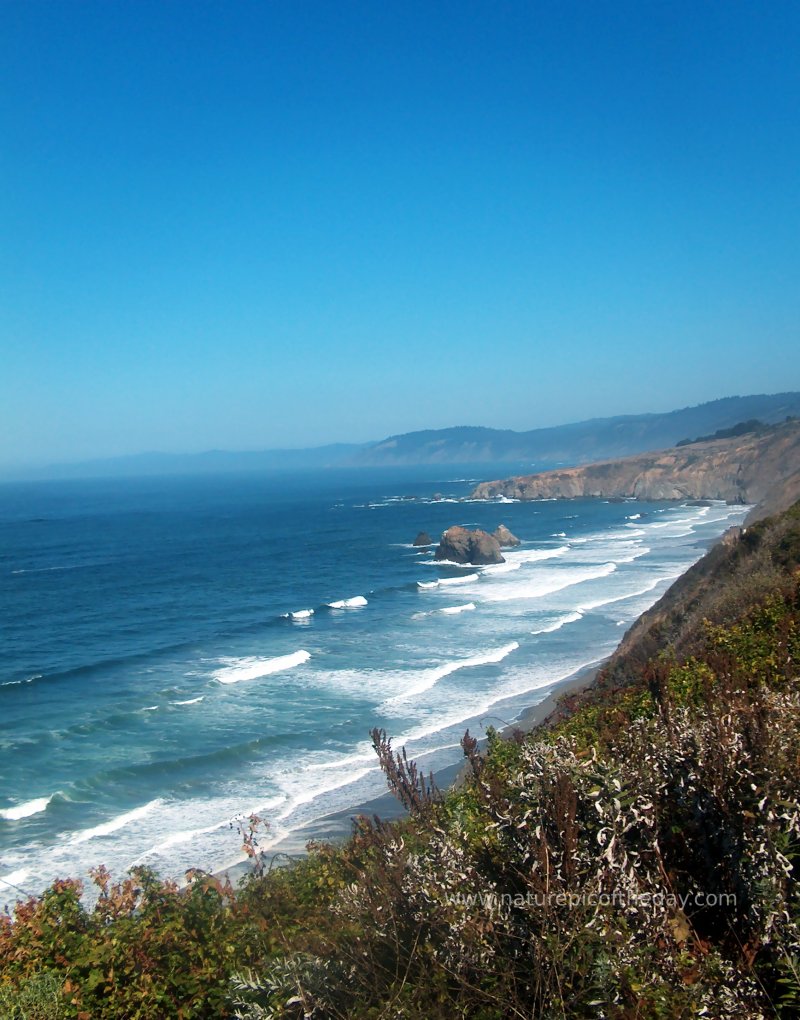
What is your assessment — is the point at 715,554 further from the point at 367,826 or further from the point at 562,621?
the point at 367,826

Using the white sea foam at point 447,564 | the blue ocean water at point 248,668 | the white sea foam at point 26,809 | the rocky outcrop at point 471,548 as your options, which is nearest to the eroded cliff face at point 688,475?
the blue ocean water at point 248,668

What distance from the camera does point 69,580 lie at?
5653 cm

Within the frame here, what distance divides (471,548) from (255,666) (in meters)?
31.7

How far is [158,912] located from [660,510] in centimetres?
10403

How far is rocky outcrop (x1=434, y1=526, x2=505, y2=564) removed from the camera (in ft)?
201

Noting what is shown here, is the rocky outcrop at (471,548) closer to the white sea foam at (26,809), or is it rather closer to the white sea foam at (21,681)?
the white sea foam at (21,681)

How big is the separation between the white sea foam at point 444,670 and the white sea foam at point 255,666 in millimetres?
5795

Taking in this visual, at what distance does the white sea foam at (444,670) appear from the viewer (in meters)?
27.7

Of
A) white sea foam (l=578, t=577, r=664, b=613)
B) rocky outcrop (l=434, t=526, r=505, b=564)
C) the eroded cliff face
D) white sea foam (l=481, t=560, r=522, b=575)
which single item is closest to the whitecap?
white sea foam (l=481, t=560, r=522, b=575)

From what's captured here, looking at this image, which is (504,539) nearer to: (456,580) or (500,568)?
(500,568)

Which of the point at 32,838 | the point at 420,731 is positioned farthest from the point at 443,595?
the point at 32,838

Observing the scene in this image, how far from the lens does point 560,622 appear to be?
38.1m

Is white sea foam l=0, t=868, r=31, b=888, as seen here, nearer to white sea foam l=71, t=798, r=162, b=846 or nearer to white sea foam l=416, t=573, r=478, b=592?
white sea foam l=71, t=798, r=162, b=846

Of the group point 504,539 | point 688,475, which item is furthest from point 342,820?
point 688,475
